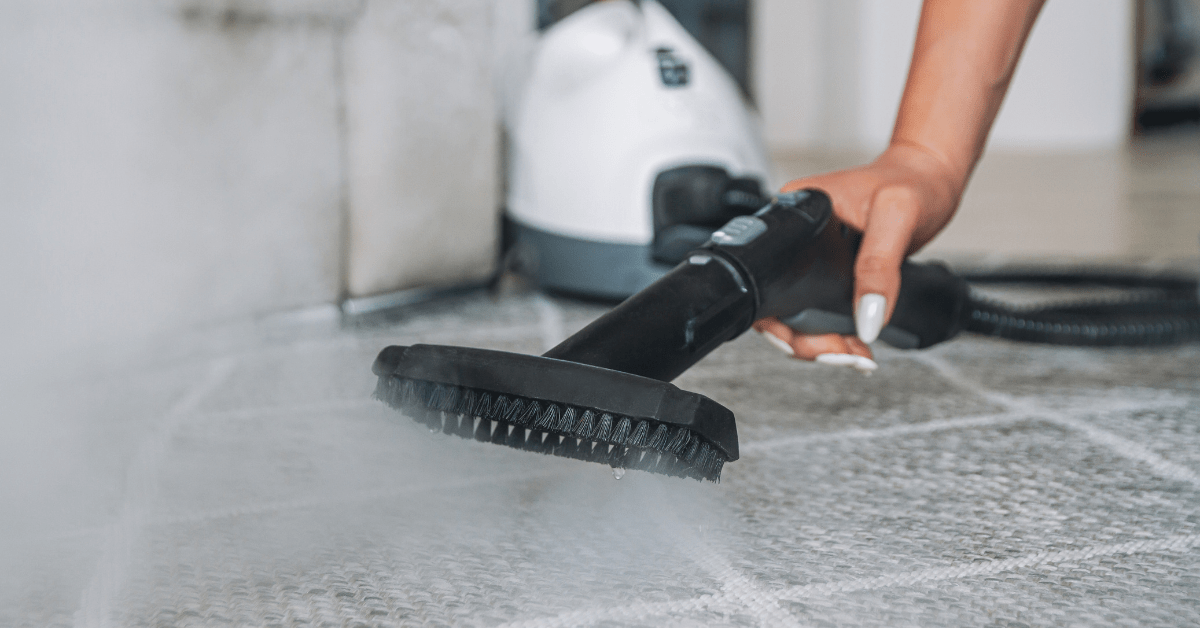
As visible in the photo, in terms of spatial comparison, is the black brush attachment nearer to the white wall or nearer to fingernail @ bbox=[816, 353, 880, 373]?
fingernail @ bbox=[816, 353, 880, 373]

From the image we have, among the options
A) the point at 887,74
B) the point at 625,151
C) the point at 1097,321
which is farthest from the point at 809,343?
the point at 887,74

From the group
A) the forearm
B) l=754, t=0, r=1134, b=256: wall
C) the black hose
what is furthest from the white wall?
the forearm

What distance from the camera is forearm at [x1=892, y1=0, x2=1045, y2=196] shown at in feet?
1.81

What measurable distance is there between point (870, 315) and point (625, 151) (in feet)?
1.73

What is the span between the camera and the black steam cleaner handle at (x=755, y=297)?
A: 0.42 meters

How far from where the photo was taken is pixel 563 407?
37cm

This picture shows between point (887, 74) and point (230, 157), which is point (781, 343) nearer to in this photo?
point (230, 157)

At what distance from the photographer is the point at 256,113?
0.82 m

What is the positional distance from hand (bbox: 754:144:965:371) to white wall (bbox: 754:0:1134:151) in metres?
3.58

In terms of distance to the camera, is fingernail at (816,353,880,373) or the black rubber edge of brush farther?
fingernail at (816,353,880,373)

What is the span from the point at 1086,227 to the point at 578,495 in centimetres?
143

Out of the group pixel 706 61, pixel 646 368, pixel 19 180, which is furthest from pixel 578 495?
pixel 706 61

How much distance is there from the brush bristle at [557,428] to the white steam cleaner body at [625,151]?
1.84ft

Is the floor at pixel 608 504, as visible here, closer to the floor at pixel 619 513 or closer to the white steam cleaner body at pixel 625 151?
the floor at pixel 619 513
